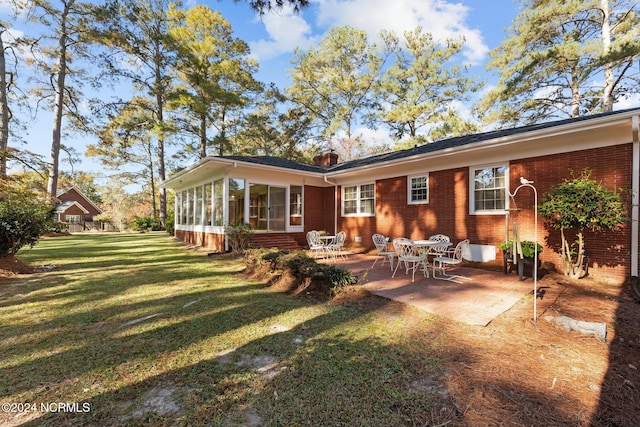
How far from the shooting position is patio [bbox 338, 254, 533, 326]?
162 inches

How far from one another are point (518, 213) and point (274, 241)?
309 inches

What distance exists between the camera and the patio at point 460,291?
162 inches

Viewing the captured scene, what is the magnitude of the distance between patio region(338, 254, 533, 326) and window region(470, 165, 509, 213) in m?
1.72

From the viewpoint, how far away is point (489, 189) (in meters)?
7.37

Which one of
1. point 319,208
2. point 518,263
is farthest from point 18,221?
point 518,263

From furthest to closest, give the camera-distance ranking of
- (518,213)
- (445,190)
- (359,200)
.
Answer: (359,200) → (445,190) → (518,213)

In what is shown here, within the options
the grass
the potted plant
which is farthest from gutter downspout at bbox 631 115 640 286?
the grass

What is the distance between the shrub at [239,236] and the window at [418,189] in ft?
18.7

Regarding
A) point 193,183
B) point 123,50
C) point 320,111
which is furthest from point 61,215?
point 320,111

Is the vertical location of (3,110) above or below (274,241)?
above

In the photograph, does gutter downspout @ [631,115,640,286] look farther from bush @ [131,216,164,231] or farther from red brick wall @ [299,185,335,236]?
bush @ [131,216,164,231]

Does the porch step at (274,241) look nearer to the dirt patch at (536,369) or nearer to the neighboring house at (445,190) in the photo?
the neighboring house at (445,190)

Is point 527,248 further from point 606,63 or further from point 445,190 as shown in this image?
point 606,63

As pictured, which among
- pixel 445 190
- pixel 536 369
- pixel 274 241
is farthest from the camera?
pixel 274 241
